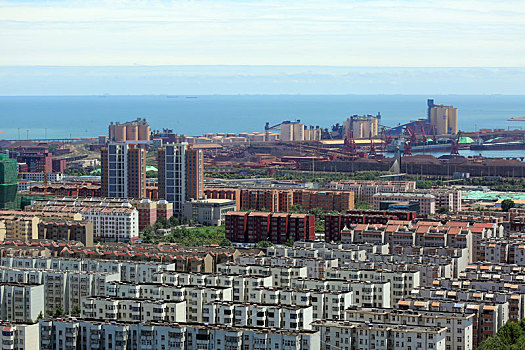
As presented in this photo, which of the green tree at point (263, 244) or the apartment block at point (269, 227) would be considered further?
the apartment block at point (269, 227)

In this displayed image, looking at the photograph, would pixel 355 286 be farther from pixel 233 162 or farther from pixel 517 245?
pixel 233 162

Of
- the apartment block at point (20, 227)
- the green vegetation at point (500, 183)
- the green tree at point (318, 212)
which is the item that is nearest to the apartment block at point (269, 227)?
the green tree at point (318, 212)

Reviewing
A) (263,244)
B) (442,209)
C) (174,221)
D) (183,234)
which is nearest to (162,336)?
(263,244)

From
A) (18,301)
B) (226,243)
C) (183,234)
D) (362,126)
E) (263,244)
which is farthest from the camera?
(362,126)

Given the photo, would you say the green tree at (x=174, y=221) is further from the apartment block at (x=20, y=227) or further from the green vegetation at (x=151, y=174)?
the green vegetation at (x=151, y=174)

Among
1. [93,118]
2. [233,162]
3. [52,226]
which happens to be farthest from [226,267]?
[93,118]

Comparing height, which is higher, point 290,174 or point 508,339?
point 290,174

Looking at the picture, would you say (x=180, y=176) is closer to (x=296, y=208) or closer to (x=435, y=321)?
(x=296, y=208)

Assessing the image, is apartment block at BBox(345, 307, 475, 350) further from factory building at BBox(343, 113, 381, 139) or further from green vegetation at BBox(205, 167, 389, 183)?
factory building at BBox(343, 113, 381, 139)
